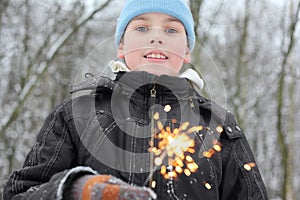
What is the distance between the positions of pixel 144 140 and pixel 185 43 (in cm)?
53

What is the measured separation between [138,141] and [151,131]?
0.07 m

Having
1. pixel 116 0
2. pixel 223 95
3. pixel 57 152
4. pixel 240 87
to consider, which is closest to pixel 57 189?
pixel 57 152

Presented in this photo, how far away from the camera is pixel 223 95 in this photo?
94.8 inches

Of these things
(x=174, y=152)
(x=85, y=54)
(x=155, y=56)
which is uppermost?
(x=85, y=54)

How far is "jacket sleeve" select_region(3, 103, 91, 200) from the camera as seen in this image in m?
1.88

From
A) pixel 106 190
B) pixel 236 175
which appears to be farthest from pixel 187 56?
pixel 106 190

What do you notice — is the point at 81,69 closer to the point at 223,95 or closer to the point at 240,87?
the point at 223,95

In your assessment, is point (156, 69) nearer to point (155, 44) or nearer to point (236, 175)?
point (155, 44)

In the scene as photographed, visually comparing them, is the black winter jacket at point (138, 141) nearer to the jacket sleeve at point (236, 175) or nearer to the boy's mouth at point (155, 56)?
the jacket sleeve at point (236, 175)

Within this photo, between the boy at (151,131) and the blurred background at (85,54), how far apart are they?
6210mm

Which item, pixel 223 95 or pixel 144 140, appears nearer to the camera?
pixel 144 140

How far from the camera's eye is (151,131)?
2004 mm

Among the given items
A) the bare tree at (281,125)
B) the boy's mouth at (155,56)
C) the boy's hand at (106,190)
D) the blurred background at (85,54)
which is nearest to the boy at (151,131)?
the boy's mouth at (155,56)

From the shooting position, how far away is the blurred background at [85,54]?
11.0 meters
